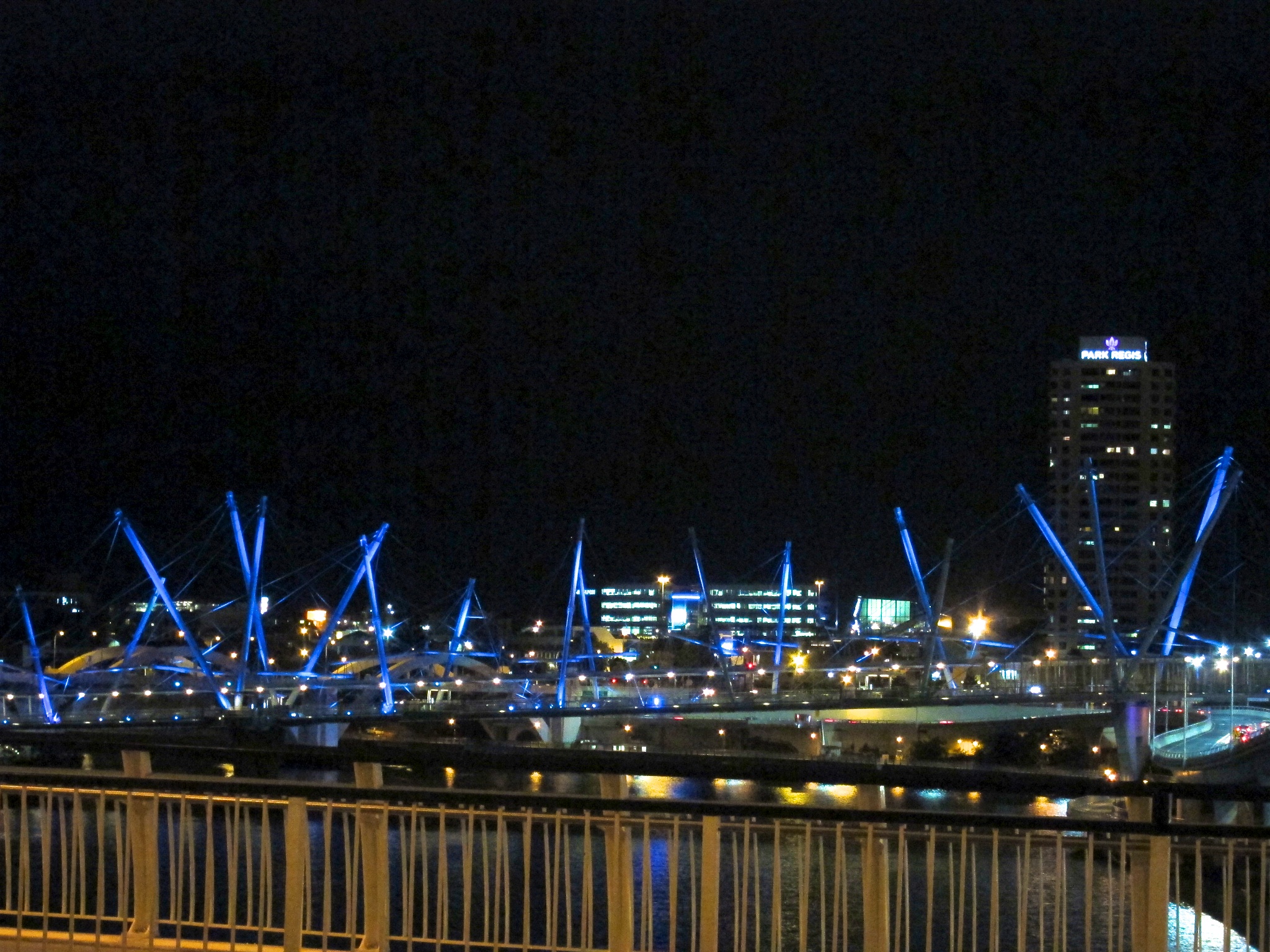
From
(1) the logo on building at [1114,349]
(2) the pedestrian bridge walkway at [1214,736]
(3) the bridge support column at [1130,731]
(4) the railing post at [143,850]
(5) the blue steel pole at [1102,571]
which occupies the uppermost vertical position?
(1) the logo on building at [1114,349]

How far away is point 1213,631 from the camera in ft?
305

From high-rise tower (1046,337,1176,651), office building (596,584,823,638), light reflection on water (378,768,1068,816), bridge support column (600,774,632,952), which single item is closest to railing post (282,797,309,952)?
bridge support column (600,774,632,952)

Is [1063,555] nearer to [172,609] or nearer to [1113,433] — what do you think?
[172,609]

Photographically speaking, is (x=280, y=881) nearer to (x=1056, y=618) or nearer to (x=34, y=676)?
(x=34, y=676)

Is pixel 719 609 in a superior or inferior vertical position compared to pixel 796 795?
inferior

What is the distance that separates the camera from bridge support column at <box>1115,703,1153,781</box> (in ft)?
138

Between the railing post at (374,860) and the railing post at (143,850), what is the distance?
775 mm

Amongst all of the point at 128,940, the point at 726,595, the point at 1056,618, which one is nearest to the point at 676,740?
the point at 128,940

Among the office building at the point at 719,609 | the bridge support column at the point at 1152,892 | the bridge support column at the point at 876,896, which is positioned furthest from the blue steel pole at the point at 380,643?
the office building at the point at 719,609

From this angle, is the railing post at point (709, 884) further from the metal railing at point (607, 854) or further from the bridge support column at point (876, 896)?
the bridge support column at point (876, 896)

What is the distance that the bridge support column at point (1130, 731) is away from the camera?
42125mm

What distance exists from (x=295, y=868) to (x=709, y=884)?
4.63ft

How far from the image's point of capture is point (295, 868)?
5.43 m

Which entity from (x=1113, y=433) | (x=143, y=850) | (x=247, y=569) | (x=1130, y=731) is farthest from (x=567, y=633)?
(x=1113, y=433)
